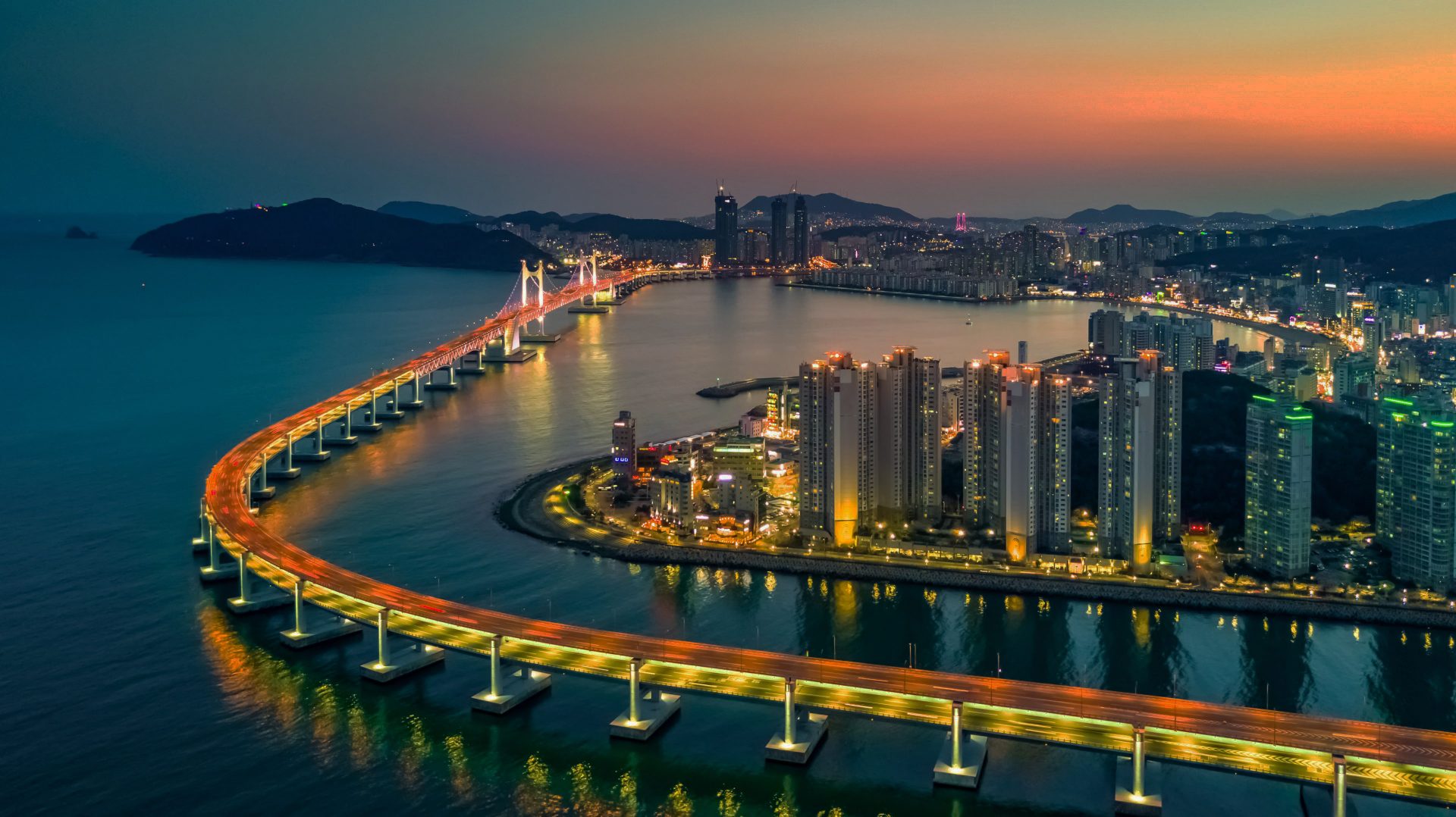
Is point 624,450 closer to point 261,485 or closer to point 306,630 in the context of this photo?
point 261,485

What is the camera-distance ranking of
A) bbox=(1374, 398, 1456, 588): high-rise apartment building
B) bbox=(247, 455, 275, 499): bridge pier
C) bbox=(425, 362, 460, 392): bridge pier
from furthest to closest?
bbox=(425, 362, 460, 392): bridge pier < bbox=(247, 455, 275, 499): bridge pier < bbox=(1374, 398, 1456, 588): high-rise apartment building

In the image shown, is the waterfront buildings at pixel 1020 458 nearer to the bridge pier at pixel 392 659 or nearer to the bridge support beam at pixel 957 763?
the bridge support beam at pixel 957 763

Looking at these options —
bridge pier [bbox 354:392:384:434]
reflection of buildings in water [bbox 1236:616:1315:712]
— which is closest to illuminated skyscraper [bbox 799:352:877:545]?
reflection of buildings in water [bbox 1236:616:1315:712]

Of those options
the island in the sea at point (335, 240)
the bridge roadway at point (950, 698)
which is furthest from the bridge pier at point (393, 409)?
the island in the sea at point (335, 240)

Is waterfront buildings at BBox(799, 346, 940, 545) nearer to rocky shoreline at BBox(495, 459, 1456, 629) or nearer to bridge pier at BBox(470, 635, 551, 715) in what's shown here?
rocky shoreline at BBox(495, 459, 1456, 629)

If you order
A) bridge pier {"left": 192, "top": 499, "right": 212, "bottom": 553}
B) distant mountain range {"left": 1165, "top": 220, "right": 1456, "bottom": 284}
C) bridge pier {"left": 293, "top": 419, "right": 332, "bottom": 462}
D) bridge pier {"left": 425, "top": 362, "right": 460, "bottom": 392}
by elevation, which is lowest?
bridge pier {"left": 192, "top": 499, "right": 212, "bottom": 553}

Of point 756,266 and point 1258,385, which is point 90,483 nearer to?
point 1258,385

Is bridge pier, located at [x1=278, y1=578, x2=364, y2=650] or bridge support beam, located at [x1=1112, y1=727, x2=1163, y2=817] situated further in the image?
bridge pier, located at [x1=278, y1=578, x2=364, y2=650]
